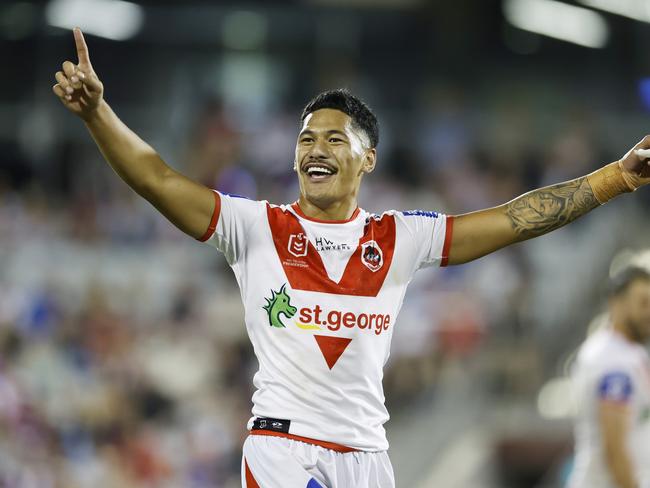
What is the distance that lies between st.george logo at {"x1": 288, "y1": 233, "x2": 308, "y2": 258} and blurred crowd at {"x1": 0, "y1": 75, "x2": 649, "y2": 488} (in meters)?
7.01

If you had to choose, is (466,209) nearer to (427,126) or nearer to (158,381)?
(427,126)

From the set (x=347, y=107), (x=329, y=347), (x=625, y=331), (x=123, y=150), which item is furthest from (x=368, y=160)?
(x=625, y=331)

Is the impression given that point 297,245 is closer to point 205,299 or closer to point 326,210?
point 326,210

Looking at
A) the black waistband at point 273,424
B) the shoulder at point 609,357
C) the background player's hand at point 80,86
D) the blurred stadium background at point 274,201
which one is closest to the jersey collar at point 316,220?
the black waistband at point 273,424

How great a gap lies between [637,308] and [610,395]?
1.86ft

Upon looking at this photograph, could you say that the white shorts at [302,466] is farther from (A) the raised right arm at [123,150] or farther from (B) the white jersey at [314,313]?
(A) the raised right arm at [123,150]

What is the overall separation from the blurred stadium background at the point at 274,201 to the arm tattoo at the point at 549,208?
236 inches

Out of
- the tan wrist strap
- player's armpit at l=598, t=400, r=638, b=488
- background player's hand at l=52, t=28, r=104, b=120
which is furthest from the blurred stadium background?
background player's hand at l=52, t=28, r=104, b=120

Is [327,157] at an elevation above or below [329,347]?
above

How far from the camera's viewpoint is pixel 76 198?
15227mm

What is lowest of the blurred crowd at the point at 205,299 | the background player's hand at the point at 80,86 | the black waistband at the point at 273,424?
the black waistband at the point at 273,424

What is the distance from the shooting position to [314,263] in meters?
4.71

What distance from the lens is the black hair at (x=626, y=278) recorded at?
22.5 feet

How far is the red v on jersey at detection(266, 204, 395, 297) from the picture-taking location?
4672mm
